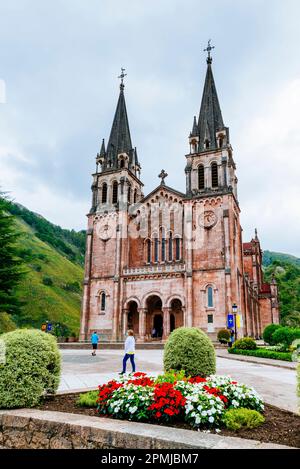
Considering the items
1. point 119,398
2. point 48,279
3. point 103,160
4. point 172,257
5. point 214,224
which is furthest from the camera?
point 48,279

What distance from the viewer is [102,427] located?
5.25m

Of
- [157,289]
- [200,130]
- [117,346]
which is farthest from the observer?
[200,130]

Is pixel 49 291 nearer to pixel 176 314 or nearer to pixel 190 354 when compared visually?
pixel 176 314

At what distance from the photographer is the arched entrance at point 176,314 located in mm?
37125

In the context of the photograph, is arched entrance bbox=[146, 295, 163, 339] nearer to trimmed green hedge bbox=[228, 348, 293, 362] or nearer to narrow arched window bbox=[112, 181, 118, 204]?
narrow arched window bbox=[112, 181, 118, 204]

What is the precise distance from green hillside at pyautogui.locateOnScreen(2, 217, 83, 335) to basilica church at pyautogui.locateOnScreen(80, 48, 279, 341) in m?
11.6

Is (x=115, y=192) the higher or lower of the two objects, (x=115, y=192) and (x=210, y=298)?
the higher

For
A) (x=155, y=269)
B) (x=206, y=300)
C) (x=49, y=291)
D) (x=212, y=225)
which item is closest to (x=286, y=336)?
(x=206, y=300)

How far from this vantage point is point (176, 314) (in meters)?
37.6

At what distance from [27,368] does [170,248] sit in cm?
3306
